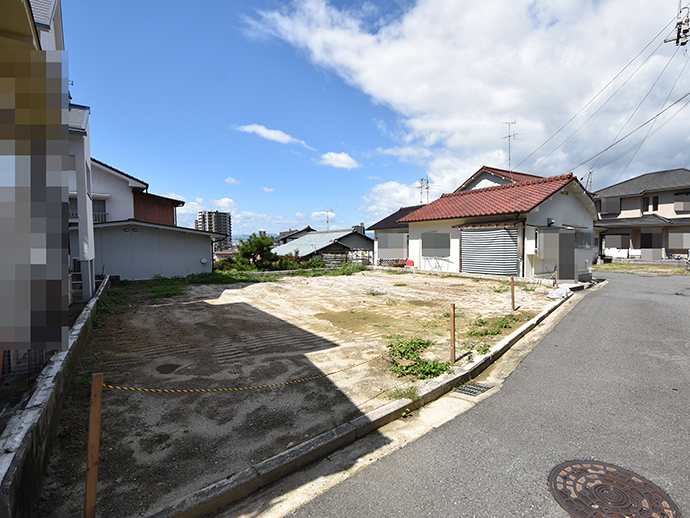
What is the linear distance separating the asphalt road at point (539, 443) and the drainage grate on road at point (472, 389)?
0.20 metres

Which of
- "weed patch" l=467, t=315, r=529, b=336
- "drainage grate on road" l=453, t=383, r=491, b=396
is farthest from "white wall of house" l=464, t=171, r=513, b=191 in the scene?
"drainage grate on road" l=453, t=383, r=491, b=396

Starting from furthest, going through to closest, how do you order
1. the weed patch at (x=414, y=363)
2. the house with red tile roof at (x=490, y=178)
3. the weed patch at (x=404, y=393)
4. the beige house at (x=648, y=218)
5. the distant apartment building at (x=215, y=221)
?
the distant apartment building at (x=215, y=221) → the beige house at (x=648, y=218) → the house with red tile roof at (x=490, y=178) → the weed patch at (x=414, y=363) → the weed patch at (x=404, y=393)

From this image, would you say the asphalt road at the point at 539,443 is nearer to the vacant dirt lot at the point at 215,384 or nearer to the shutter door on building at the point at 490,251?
the vacant dirt lot at the point at 215,384

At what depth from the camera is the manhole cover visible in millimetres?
2230

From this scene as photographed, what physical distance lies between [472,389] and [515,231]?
39.5 ft

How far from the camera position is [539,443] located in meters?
3.01

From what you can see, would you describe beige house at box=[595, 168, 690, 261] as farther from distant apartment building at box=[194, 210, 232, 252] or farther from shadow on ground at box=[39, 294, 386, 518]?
distant apartment building at box=[194, 210, 232, 252]

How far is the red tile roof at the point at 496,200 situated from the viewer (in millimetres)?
14523

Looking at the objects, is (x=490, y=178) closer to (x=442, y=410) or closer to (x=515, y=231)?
(x=515, y=231)

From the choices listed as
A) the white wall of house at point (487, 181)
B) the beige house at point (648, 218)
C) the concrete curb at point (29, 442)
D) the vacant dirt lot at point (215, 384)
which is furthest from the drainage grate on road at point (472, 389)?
the beige house at point (648, 218)

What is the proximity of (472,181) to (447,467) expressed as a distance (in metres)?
21.9

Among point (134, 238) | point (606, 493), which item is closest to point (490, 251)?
point (606, 493)

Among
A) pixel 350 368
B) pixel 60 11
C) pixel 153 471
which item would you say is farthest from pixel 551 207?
pixel 60 11

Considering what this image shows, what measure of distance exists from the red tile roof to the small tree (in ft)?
29.3
